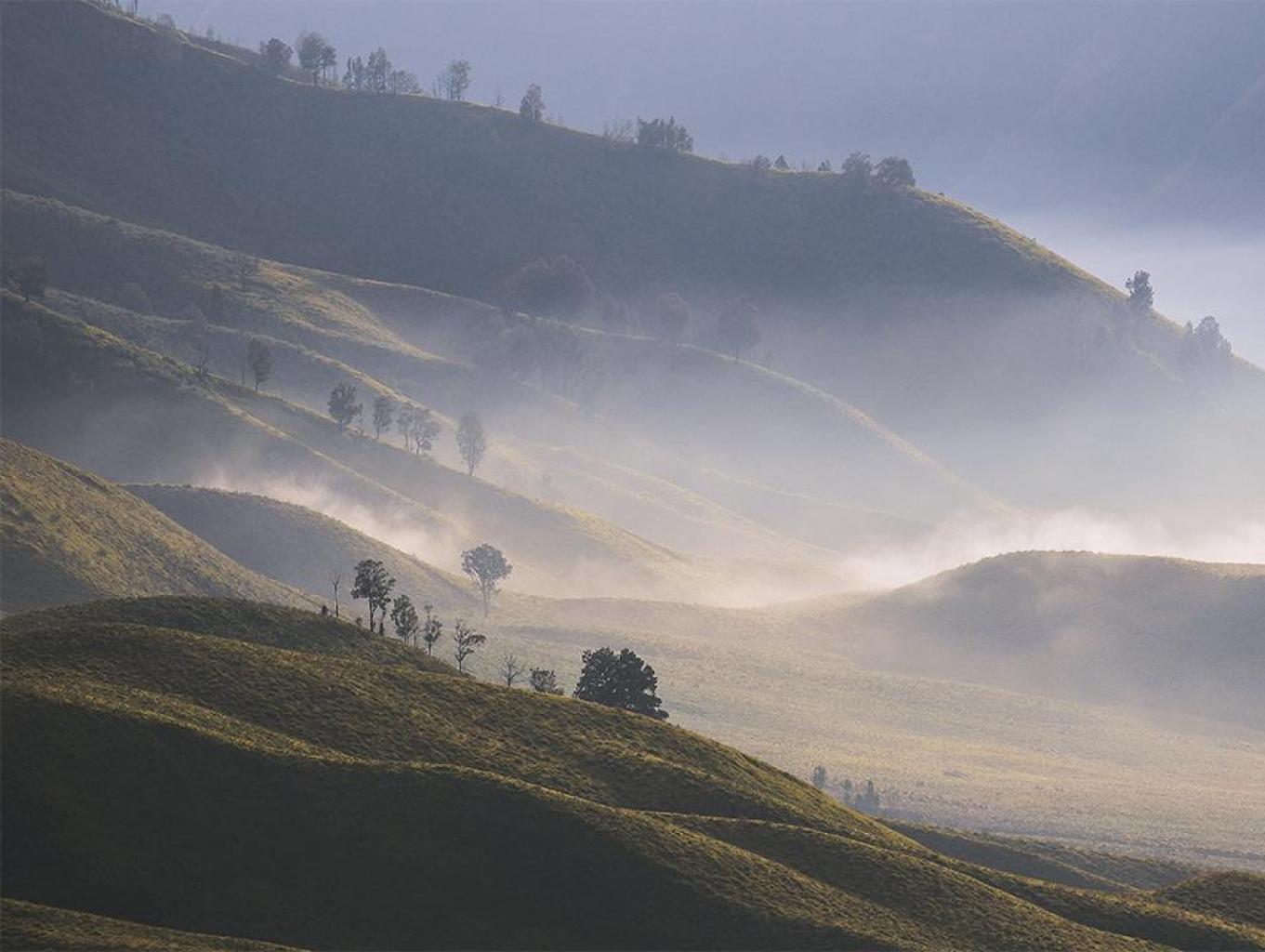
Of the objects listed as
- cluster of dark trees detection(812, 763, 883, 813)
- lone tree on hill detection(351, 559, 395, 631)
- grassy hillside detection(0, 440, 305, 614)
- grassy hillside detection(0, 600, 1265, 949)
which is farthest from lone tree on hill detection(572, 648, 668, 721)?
grassy hillside detection(0, 440, 305, 614)

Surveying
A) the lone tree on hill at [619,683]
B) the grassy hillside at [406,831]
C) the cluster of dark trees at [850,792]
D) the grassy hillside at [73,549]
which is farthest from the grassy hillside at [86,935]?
Answer: the cluster of dark trees at [850,792]

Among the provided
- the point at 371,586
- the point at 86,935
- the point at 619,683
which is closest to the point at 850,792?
the point at 619,683

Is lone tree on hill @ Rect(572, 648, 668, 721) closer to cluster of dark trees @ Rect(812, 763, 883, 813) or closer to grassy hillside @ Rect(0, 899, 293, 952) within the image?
cluster of dark trees @ Rect(812, 763, 883, 813)

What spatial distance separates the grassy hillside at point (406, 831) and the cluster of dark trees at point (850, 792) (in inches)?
2445

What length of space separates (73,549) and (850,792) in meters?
85.1

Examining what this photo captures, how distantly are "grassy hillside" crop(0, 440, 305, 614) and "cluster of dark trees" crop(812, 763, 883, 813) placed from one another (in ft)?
225

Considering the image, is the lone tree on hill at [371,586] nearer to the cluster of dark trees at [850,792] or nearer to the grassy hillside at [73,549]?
the grassy hillside at [73,549]

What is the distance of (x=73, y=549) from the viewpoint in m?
176

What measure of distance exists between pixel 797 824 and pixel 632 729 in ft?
49.8

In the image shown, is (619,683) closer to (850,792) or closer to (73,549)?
(850,792)

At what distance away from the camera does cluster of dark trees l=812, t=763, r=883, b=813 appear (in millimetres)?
169375

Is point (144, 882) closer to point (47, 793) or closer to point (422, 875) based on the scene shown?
point (47, 793)

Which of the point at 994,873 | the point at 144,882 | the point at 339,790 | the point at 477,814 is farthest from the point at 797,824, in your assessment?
the point at 144,882

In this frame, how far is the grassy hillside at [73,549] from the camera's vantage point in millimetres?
165250
